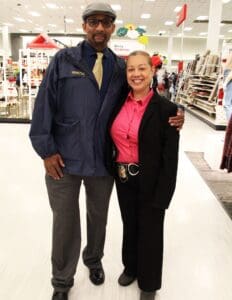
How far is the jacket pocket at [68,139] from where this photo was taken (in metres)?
1.62

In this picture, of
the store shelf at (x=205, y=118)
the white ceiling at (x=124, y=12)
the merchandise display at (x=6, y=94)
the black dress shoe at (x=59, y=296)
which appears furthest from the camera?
the white ceiling at (x=124, y=12)

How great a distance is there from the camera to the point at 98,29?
1.57 meters

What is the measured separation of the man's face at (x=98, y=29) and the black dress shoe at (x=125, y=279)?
4.48 ft

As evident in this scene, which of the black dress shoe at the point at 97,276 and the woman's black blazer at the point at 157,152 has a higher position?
the woman's black blazer at the point at 157,152

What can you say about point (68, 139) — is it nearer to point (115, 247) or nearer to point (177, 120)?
point (177, 120)

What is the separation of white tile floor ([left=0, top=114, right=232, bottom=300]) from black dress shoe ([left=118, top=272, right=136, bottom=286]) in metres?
0.03

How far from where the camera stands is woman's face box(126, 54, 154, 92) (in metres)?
1.58

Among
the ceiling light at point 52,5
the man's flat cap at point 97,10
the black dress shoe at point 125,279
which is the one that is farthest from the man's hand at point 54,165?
the ceiling light at point 52,5

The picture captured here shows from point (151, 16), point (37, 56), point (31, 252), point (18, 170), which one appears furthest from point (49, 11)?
point (31, 252)

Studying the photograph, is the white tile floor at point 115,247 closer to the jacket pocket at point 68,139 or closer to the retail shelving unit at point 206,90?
the jacket pocket at point 68,139

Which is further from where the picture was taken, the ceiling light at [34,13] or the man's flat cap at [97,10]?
the ceiling light at [34,13]

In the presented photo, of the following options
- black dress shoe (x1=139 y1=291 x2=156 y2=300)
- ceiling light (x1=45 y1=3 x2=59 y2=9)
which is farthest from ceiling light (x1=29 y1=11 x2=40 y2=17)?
black dress shoe (x1=139 y1=291 x2=156 y2=300)

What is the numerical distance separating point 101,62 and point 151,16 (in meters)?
15.9

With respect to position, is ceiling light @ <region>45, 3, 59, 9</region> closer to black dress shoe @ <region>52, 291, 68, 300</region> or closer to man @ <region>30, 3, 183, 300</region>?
man @ <region>30, 3, 183, 300</region>
